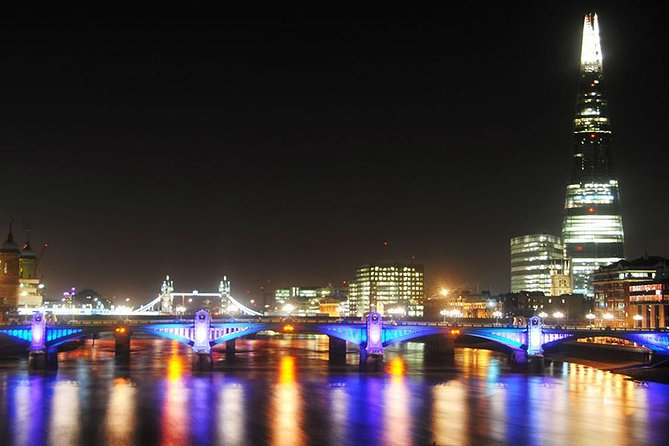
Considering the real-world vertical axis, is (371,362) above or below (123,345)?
below

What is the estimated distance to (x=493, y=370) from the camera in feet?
399

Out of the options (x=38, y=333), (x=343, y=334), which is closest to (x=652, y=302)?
(x=343, y=334)

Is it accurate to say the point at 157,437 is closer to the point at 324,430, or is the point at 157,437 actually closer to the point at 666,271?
the point at 324,430

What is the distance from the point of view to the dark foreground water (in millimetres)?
67438

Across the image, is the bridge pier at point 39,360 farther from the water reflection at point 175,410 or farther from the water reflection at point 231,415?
the water reflection at point 231,415

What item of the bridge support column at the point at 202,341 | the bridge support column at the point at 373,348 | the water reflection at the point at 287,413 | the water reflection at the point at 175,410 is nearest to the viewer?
the water reflection at the point at 287,413

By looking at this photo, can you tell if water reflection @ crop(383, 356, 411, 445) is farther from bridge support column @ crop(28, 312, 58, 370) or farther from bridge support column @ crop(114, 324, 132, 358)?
bridge support column @ crop(28, 312, 58, 370)

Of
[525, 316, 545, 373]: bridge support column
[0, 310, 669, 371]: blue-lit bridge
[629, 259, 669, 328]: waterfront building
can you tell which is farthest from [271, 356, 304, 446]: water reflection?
[629, 259, 669, 328]: waterfront building

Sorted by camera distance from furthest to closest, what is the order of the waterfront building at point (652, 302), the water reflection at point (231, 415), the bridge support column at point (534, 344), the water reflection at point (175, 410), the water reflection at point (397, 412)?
the waterfront building at point (652, 302) → the bridge support column at point (534, 344) → the water reflection at point (397, 412) → the water reflection at point (175, 410) → the water reflection at point (231, 415)

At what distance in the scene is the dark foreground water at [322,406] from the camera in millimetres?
67438

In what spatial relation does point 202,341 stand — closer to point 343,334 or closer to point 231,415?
point 343,334

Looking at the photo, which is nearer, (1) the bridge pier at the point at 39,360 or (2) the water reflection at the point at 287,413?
(2) the water reflection at the point at 287,413

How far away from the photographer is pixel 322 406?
3231 inches

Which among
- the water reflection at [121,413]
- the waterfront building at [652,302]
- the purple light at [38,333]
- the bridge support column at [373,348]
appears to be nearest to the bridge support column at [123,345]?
the purple light at [38,333]
